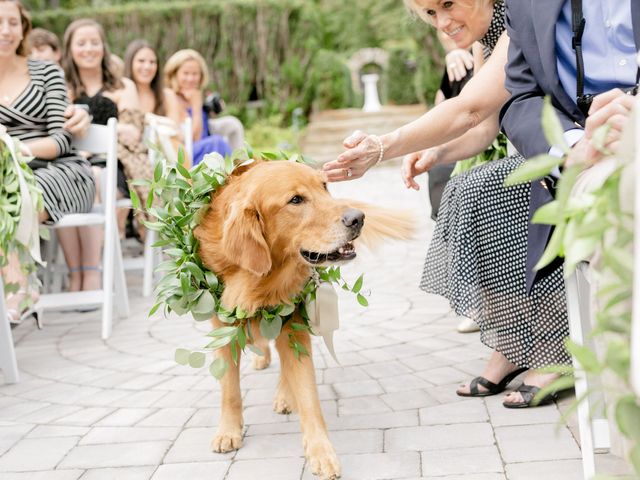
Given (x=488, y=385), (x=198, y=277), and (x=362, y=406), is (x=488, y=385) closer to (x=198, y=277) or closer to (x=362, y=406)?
(x=362, y=406)

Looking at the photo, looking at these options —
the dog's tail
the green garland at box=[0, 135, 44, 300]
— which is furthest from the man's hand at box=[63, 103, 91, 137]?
the dog's tail

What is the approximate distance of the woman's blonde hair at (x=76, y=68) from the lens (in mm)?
6613

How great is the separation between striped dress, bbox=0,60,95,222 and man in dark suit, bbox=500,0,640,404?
336 cm

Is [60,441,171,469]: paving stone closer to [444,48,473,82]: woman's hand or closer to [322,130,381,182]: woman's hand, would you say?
[322,130,381,182]: woman's hand

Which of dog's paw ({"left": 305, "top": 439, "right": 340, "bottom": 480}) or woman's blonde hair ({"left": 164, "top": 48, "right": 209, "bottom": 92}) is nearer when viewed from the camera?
dog's paw ({"left": 305, "top": 439, "right": 340, "bottom": 480})

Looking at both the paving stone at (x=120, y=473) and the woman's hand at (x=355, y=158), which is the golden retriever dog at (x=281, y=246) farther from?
the paving stone at (x=120, y=473)

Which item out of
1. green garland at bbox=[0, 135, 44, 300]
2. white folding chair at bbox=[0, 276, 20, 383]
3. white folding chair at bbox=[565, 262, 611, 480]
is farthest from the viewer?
white folding chair at bbox=[0, 276, 20, 383]

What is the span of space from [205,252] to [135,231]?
472cm

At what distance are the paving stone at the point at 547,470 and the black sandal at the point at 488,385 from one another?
727 mm

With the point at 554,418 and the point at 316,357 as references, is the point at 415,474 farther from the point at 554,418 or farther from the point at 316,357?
the point at 316,357

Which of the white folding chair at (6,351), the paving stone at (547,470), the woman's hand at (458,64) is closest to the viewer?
the paving stone at (547,470)

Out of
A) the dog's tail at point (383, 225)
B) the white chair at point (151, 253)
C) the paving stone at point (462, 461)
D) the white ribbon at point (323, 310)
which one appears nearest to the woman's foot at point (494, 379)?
the paving stone at point (462, 461)

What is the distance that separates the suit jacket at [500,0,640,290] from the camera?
91.8 inches

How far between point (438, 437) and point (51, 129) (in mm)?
3408
